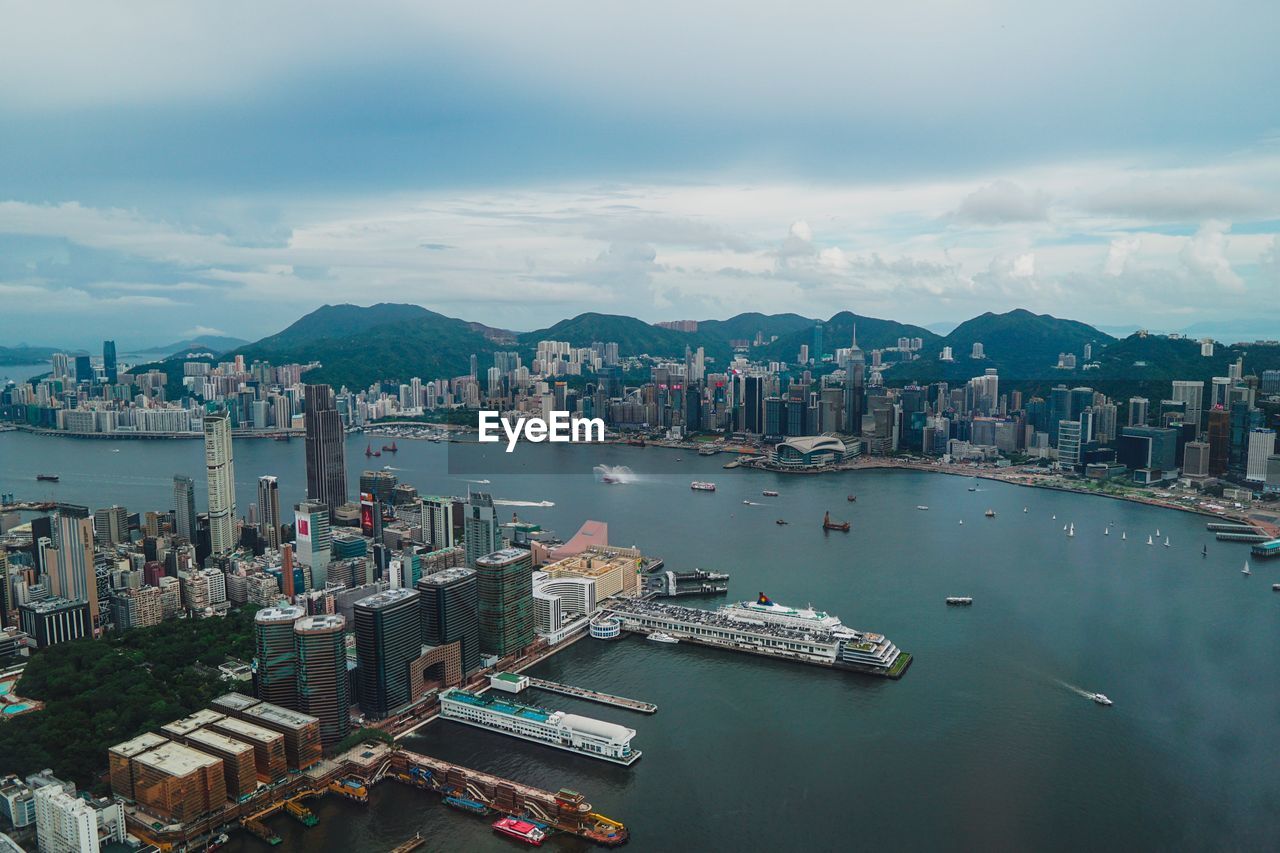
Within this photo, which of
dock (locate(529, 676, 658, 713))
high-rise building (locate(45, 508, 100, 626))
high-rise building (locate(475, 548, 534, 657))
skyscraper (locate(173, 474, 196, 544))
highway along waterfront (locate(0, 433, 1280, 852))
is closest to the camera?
highway along waterfront (locate(0, 433, 1280, 852))

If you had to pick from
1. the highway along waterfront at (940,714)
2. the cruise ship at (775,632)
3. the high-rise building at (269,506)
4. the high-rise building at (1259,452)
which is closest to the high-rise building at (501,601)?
the highway along waterfront at (940,714)

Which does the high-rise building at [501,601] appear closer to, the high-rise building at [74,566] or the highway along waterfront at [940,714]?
the highway along waterfront at [940,714]

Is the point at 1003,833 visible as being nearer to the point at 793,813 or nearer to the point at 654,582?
the point at 793,813

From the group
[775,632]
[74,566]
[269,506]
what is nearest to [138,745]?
[74,566]

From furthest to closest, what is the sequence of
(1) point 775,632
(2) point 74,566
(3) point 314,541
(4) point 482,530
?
(3) point 314,541, (4) point 482,530, (2) point 74,566, (1) point 775,632

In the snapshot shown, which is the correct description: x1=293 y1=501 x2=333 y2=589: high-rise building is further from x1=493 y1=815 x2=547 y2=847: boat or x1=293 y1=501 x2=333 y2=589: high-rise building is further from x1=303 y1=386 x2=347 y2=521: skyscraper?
x1=493 y1=815 x2=547 y2=847: boat

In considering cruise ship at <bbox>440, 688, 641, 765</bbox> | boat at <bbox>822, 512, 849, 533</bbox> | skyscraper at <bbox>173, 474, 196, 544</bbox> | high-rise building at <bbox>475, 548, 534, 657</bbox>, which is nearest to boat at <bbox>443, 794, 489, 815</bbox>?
cruise ship at <bbox>440, 688, 641, 765</bbox>

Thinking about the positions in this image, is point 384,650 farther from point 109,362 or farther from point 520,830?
point 109,362
